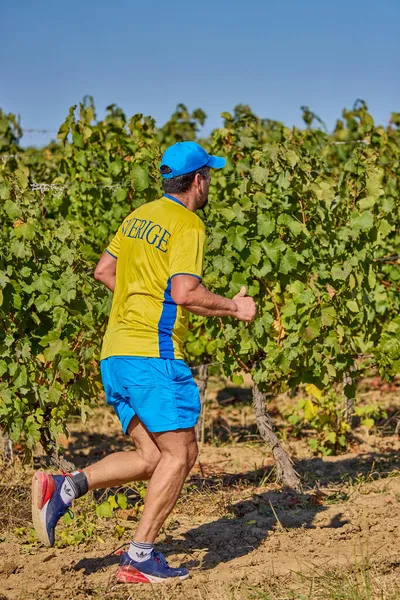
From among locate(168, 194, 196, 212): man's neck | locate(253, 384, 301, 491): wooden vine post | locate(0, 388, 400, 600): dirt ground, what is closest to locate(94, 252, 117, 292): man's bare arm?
locate(168, 194, 196, 212): man's neck

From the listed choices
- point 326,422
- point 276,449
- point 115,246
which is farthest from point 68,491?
point 326,422

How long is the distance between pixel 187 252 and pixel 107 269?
0.60 metres

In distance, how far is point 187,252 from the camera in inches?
128

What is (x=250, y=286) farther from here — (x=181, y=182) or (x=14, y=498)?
(x=14, y=498)

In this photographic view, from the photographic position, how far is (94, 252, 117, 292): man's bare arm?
371cm

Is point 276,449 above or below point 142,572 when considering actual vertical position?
above

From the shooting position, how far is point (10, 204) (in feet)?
14.4

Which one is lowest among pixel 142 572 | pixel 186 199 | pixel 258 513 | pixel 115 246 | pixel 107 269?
pixel 258 513

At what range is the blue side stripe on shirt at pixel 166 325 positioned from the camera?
3.34m

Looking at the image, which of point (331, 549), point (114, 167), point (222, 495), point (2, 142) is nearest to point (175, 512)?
point (222, 495)

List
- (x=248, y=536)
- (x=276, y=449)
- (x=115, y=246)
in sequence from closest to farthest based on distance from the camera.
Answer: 1. (x=115, y=246)
2. (x=248, y=536)
3. (x=276, y=449)

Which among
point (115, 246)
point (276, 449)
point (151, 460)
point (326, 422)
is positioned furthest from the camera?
point (326, 422)

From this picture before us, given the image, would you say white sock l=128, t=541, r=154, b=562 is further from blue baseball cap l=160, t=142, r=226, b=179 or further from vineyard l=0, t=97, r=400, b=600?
blue baseball cap l=160, t=142, r=226, b=179

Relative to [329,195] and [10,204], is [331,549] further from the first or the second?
[10,204]
